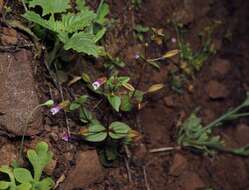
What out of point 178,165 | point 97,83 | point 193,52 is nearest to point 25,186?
point 97,83

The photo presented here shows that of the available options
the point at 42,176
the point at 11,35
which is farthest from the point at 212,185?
the point at 11,35

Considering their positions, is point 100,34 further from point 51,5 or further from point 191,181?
point 191,181

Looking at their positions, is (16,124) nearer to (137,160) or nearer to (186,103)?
(137,160)

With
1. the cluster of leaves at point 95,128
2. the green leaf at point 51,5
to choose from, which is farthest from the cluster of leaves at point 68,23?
the cluster of leaves at point 95,128

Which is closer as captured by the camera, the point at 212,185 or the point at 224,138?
the point at 212,185

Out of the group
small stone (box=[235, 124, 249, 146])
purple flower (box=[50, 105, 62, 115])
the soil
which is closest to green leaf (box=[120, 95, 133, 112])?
the soil
